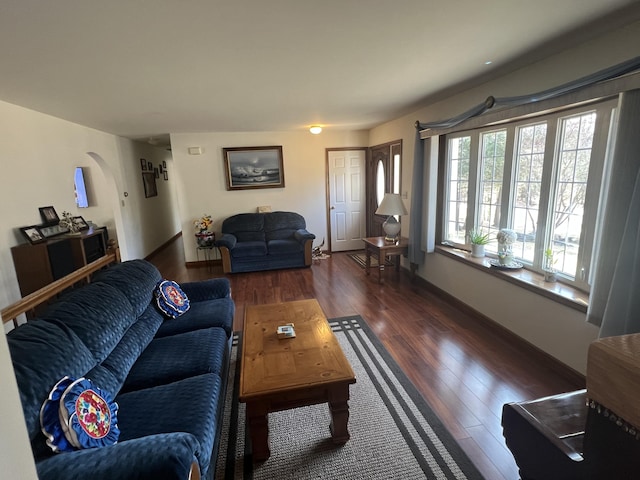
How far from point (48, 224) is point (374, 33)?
379 cm

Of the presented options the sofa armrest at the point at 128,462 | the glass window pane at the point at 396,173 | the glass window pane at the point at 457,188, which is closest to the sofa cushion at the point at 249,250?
the glass window pane at the point at 396,173

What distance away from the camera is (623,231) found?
183 centimetres

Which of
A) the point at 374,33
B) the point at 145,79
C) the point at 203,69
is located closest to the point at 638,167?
the point at 374,33

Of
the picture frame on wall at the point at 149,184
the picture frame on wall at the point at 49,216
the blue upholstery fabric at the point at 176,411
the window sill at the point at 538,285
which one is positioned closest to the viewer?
the blue upholstery fabric at the point at 176,411

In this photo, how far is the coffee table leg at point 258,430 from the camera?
5.46 ft

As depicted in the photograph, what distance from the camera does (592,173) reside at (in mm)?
2217

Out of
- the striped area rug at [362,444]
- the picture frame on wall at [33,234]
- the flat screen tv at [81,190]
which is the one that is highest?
the flat screen tv at [81,190]

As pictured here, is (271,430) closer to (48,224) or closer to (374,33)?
(374,33)

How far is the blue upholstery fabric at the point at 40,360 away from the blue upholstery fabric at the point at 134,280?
60cm

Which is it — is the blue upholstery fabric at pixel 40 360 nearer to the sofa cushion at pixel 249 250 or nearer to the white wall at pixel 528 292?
the white wall at pixel 528 292

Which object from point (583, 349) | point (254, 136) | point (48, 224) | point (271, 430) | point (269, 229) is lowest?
point (271, 430)

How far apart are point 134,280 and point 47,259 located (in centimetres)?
161

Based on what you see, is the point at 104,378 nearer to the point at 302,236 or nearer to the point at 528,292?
the point at 528,292

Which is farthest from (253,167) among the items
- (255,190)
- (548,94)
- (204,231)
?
(548,94)
